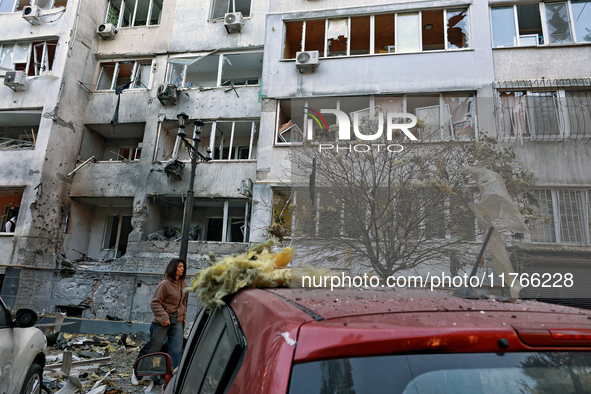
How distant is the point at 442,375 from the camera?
909 mm

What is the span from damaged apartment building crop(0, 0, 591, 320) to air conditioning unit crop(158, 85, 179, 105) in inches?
2.3

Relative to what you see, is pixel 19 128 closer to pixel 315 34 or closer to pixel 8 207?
pixel 8 207

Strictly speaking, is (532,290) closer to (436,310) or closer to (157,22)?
(436,310)

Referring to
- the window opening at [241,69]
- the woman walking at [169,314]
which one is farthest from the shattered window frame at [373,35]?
the woman walking at [169,314]

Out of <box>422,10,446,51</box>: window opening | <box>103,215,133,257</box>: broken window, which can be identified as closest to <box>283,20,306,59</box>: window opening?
<box>422,10,446,51</box>: window opening

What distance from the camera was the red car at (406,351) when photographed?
0.88 m

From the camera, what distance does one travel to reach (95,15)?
16109 mm

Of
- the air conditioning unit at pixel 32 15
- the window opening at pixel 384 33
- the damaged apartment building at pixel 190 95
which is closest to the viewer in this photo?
the damaged apartment building at pixel 190 95

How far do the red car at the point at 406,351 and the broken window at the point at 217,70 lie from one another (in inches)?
555

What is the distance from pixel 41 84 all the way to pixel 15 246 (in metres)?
6.47

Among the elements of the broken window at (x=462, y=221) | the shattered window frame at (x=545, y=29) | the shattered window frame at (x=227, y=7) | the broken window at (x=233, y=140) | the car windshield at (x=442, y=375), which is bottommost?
the car windshield at (x=442, y=375)

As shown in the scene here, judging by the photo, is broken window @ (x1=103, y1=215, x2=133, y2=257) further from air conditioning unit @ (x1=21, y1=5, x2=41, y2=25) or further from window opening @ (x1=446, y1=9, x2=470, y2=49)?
window opening @ (x1=446, y1=9, x2=470, y2=49)

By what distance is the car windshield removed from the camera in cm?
87

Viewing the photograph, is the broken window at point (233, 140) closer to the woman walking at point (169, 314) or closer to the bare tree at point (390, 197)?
the woman walking at point (169, 314)
